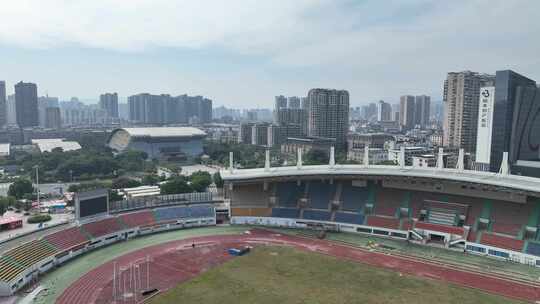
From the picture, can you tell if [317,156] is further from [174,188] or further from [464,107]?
[174,188]

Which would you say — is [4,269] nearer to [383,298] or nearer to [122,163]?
[383,298]

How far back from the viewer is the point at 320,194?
5309 centimetres

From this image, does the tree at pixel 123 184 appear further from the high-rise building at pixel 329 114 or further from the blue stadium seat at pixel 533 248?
the high-rise building at pixel 329 114

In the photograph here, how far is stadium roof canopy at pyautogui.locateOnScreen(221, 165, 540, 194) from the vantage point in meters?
41.4

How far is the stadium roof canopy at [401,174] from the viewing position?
41353 millimetres

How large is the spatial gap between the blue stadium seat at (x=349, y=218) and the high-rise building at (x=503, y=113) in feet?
190

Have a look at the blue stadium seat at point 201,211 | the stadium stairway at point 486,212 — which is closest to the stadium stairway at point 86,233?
the blue stadium seat at point 201,211

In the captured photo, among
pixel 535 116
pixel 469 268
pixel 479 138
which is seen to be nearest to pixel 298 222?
pixel 469 268

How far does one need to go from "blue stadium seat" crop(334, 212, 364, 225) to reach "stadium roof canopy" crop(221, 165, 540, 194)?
5.31 metres

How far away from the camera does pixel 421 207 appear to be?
47.6 metres

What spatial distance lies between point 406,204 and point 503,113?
57281 mm

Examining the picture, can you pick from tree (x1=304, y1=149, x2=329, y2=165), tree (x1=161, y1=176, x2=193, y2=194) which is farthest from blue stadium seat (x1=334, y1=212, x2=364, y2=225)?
tree (x1=304, y1=149, x2=329, y2=165)

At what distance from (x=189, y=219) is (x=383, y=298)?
96.8ft

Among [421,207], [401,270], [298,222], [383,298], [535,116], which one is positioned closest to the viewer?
[383,298]
